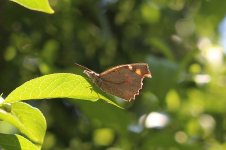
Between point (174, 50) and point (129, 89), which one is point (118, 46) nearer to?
point (174, 50)

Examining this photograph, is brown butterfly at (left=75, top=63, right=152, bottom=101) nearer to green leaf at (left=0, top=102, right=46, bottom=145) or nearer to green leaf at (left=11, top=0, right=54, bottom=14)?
green leaf at (left=0, top=102, right=46, bottom=145)

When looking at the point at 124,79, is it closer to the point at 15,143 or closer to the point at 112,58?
the point at 15,143

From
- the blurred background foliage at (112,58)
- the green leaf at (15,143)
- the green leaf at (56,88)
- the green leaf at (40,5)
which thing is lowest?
the green leaf at (15,143)

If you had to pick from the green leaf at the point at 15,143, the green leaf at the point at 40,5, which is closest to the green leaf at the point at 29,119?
the green leaf at the point at 15,143

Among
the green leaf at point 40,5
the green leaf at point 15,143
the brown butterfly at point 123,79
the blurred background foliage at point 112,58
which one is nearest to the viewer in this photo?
the green leaf at point 40,5

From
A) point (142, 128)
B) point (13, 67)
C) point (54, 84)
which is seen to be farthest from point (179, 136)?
point (54, 84)

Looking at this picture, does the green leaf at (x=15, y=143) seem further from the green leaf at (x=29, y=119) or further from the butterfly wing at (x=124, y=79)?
the butterfly wing at (x=124, y=79)

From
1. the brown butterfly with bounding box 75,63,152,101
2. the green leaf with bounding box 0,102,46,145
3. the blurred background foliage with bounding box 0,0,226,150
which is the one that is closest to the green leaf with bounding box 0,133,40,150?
the green leaf with bounding box 0,102,46,145
